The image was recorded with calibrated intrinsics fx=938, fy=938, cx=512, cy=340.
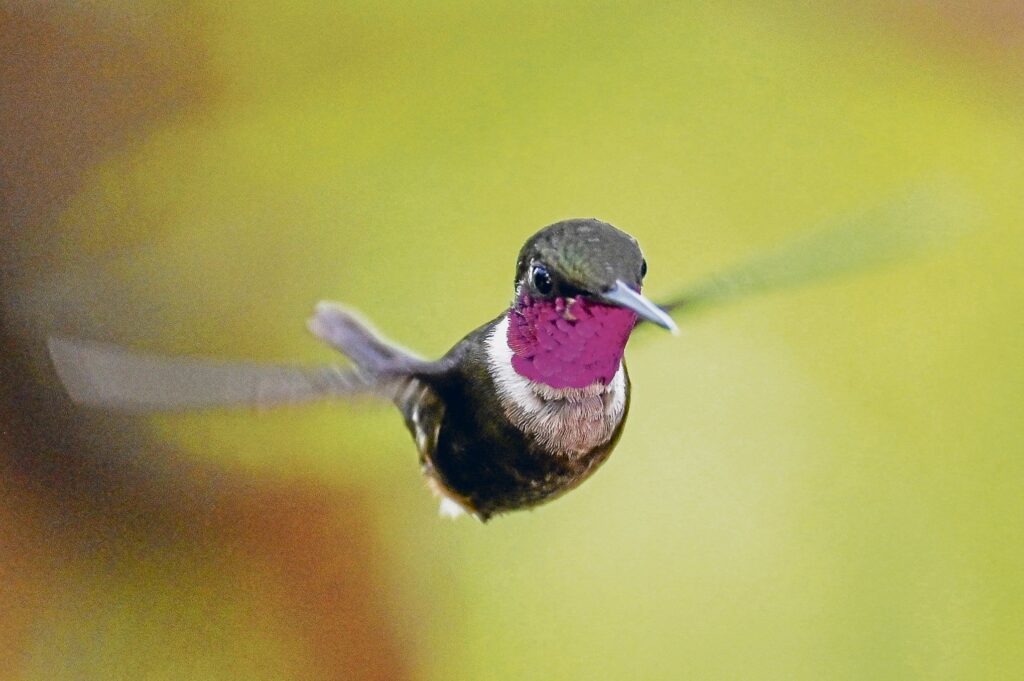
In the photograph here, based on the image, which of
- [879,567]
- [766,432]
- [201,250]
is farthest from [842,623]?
[201,250]

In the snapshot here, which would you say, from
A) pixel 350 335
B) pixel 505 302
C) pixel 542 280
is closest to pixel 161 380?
pixel 542 280

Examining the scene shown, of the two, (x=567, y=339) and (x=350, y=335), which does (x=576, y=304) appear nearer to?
(x=567, y=339)

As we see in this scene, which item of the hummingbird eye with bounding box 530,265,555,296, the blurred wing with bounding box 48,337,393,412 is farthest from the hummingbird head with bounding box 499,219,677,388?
the blurred wing with bounding box 48,337,393,412

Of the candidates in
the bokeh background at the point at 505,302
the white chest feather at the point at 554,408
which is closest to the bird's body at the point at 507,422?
the white chest feather at the point at 554,408

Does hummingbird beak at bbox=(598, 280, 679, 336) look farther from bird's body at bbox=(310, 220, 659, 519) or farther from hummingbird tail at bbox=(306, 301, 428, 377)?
hummingbird tail at bbox=(306, 301, 428, 377)

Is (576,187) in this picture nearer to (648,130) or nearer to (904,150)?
(648,130)
